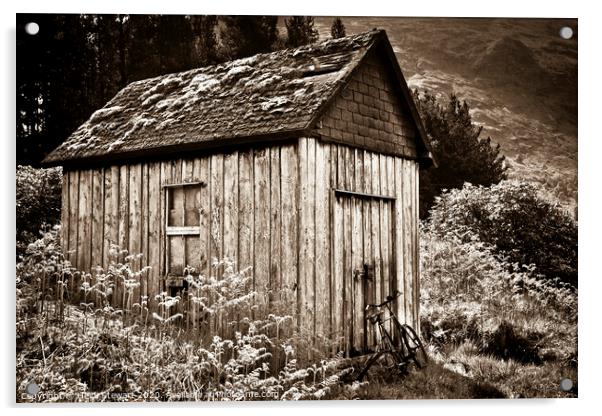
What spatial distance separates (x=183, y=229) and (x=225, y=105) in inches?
57.1

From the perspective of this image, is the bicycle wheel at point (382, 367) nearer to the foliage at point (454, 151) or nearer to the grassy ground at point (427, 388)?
the grassy ground at point (427, 388)

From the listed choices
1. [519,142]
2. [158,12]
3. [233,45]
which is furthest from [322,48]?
[519,142]

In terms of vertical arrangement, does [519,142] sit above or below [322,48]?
below

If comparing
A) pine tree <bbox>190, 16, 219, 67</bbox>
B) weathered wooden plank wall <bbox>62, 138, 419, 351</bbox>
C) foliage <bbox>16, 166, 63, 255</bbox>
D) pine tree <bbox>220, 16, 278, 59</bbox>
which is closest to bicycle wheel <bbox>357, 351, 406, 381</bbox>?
weathered wooden plank wall <bbox>62, 138, 419, 351</bbox>

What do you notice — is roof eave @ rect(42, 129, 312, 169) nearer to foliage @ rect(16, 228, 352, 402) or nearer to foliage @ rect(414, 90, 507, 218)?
foliage @ rect(16, 228, 352, 402)

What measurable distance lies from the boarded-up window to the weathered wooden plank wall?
0.19 ft

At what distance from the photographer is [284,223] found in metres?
7.14

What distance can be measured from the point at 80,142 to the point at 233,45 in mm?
2290

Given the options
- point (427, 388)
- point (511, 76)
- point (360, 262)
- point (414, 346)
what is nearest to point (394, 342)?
point (414, 346)

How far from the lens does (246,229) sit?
24.2 ft

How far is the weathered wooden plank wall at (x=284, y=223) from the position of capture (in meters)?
7.09

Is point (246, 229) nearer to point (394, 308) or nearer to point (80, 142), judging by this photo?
point (394, 308)

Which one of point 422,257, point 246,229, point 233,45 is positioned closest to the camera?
point 246,229

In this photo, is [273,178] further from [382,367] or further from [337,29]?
[382,367]
